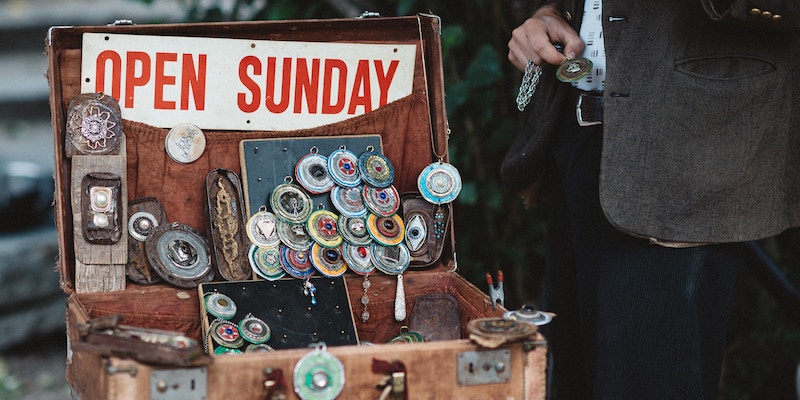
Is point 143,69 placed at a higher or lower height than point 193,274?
higher

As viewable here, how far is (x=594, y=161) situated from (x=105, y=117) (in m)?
1.22

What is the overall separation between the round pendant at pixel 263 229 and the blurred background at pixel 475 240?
1.11 meters

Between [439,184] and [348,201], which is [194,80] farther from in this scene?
[439,184]

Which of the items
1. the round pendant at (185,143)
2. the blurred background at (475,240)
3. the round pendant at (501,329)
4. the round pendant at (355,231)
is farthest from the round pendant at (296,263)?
the blurred background at (475,240)

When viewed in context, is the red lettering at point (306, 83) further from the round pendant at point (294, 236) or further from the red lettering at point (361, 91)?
the round pendant at point (294, 236)

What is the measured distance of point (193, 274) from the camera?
2.33m

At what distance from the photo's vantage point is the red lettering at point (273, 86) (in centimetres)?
244

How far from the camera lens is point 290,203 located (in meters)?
2.41

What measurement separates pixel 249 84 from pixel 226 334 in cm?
67

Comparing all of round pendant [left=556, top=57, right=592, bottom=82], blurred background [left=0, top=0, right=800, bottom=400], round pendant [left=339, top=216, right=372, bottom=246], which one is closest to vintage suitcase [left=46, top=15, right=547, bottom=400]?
round pendant [left=339, top=216, right=372, bottom=246]

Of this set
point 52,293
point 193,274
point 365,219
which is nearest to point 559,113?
point 365,219

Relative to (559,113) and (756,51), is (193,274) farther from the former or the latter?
(756,51)

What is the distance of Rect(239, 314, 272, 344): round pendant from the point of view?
7.30ft

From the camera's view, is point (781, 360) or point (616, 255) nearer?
point (616, 255)
